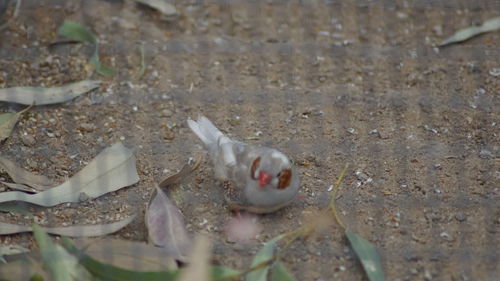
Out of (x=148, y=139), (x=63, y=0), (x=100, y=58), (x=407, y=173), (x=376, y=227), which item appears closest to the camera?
(x=376, y=227)

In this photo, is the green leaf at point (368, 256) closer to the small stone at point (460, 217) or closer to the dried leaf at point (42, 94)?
the small stone at point (460, 217)

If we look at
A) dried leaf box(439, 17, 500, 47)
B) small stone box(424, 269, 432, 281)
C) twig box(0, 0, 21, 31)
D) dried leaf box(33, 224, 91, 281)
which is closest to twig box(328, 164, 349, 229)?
small stone box(424, 269, 432, 281)

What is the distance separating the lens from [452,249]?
83.8 inches

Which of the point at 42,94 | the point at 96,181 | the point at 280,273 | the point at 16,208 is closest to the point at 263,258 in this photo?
the point at 280,273

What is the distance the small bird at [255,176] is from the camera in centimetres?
221

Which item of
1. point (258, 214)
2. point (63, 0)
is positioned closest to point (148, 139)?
point (258, 214)

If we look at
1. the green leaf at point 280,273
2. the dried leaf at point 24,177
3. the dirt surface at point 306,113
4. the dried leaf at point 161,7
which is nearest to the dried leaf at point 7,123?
the dirt surface at point 306,113

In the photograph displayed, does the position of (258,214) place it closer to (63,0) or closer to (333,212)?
(333,212)

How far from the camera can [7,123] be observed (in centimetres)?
267

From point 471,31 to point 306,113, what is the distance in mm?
877

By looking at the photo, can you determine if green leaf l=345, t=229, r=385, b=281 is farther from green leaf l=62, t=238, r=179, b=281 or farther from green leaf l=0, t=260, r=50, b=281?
green leaf l=0, t=260, r=50, b=281

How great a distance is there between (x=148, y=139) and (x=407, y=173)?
87cm

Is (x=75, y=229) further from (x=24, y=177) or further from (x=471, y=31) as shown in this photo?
(x=471, y=31)

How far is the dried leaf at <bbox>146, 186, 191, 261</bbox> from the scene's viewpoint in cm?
211
